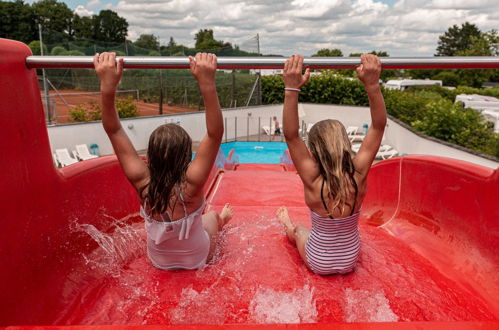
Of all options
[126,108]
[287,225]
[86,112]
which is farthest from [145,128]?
[287,225]

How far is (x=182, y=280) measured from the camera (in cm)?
201

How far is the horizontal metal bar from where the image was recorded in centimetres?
182

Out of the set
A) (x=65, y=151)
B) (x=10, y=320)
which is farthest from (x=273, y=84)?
(x=10, y=320)

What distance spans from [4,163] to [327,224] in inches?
63.3

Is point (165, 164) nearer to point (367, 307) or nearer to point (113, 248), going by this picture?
point (113, 248)

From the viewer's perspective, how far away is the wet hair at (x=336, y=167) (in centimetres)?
185

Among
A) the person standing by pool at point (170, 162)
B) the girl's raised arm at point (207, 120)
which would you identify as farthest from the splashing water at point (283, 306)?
the girl's raised arm at point (207, 120)

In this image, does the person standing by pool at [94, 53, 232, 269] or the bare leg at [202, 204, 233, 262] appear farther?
the bare leg at [202, 204, 233, 262]

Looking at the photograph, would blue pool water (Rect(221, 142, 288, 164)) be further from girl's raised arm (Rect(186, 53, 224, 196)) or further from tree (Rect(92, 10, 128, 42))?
tree (Rect(92, 10, 128, 42))

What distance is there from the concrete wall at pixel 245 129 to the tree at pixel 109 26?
4472 centimetres

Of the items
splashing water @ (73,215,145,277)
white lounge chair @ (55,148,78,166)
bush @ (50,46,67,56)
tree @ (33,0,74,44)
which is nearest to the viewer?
splashing water @ (73,215,145,277)

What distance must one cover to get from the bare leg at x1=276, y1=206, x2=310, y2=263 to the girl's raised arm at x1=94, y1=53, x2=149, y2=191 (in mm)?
1046

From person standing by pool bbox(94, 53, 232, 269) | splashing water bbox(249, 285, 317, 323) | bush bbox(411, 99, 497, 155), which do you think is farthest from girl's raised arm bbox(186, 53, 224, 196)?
bush bbox(411, 99, 497, 155)

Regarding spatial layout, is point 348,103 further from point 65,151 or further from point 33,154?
point 33,154
